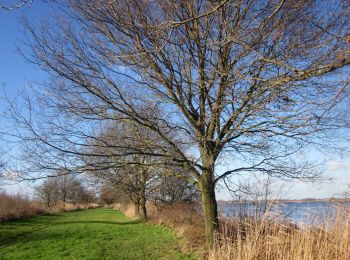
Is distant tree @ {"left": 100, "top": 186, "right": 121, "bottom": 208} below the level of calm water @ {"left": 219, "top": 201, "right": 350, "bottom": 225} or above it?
above

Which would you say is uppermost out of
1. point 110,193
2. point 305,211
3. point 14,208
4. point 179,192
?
point 110,193

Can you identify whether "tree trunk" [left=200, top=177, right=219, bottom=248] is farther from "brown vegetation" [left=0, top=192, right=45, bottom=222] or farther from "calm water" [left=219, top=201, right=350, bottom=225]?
"brown vegetation" [left=0, top=192, right=45, bottom=222]

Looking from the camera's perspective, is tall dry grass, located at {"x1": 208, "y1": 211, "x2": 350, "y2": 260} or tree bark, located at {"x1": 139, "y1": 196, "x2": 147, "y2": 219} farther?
tree bark, located at {"x1": 139, "y1": 196, "x2": 147, "y2": 219}

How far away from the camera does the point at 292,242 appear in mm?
6691

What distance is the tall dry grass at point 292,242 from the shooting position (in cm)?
657

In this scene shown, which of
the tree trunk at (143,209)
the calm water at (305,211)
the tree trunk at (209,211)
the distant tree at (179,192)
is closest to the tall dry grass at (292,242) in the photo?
the calm water at (305,211)

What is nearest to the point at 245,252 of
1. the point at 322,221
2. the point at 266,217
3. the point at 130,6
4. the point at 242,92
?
the point at 266,217

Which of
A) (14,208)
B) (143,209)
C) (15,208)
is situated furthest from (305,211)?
(15,208)

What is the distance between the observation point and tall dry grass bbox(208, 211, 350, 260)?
657cm

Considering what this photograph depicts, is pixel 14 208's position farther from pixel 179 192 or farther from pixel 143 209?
pixel 179 192

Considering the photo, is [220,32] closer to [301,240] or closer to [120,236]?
[301,240]

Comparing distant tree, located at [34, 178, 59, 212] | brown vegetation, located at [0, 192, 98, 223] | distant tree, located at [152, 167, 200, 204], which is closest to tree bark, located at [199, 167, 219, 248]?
distant tree, located at [152, 167, 200, 204]

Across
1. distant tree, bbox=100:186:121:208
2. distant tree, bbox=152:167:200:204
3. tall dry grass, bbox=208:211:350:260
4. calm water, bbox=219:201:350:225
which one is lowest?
tall dry grass, bbox=208:211:350:260

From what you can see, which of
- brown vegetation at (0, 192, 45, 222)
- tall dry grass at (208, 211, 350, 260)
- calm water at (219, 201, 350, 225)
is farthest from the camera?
brown vegetation at (0, 192, 45, 222)
